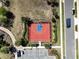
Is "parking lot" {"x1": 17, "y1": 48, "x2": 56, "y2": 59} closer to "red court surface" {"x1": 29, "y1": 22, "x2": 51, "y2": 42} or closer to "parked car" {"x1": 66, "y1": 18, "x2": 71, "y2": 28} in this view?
"red court surface" {"x1": 29, "y1": 22, "x2": 51, "y2": 42}

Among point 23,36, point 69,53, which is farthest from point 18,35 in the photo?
point 69,53

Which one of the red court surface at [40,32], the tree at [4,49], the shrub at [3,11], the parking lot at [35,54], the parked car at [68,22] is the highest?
the shrub at [3,11]

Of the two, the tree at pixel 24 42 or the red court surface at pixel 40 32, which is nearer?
the tree at pixel 24 42

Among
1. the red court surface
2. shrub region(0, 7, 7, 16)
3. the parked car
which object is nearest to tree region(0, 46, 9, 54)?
the red court surface

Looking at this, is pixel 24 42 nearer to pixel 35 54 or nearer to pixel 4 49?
pixel 35 54

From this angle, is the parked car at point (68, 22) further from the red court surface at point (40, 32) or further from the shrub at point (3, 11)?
the shrub at point (3, 11)

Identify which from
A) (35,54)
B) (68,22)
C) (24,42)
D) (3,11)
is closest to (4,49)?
(24,42)

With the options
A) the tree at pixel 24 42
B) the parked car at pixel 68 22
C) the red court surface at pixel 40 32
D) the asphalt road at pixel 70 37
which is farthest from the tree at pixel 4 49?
the parked car at pixel 68 22

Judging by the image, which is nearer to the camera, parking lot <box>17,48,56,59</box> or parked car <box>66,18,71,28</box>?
parked car <box>66,18,71,28</box>
